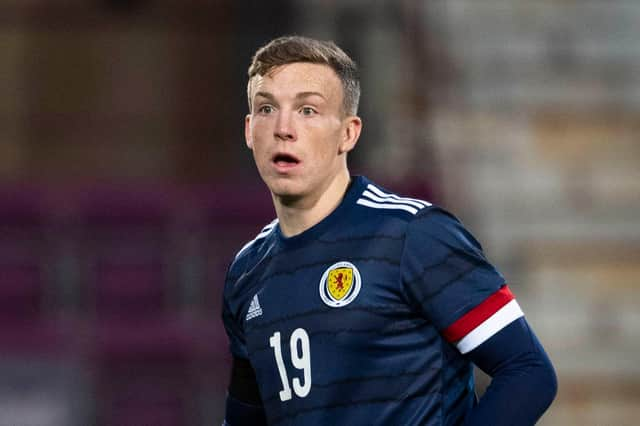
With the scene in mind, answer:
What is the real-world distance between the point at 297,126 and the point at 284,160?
4.0 inches

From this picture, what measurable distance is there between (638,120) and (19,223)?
18.9 feet

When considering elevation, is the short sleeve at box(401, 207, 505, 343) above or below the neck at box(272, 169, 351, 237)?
below

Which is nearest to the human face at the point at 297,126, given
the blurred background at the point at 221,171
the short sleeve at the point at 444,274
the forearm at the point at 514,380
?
the short sleeve at the point at 444,274

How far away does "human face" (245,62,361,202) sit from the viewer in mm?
3223

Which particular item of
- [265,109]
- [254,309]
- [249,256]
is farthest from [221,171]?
[265,109]

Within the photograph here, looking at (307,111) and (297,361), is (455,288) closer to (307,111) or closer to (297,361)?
(297,361)

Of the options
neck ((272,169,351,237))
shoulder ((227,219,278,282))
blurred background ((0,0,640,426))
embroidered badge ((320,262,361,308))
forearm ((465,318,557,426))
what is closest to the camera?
forearm ((465,318,557,426))

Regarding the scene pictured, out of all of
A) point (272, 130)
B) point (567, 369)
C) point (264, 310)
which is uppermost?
point (272, 130)

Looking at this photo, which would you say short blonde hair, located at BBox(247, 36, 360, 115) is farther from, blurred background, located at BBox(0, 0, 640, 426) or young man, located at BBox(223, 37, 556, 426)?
blurred background, located at BBox(0, 0, 640, 426)

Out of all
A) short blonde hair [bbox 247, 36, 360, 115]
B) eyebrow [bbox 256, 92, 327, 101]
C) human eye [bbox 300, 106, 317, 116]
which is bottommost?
human eye [bbox 300, 106, 317, 116]

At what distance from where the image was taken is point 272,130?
3229mm

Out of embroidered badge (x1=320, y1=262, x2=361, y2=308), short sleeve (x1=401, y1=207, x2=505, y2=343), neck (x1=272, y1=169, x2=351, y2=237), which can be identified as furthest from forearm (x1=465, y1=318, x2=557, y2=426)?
neck (x1=272, y1=169, x2=351, y2=237)

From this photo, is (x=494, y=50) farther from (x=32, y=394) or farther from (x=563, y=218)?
(x=32, y=394)

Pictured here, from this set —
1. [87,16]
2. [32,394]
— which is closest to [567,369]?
[32,394]
